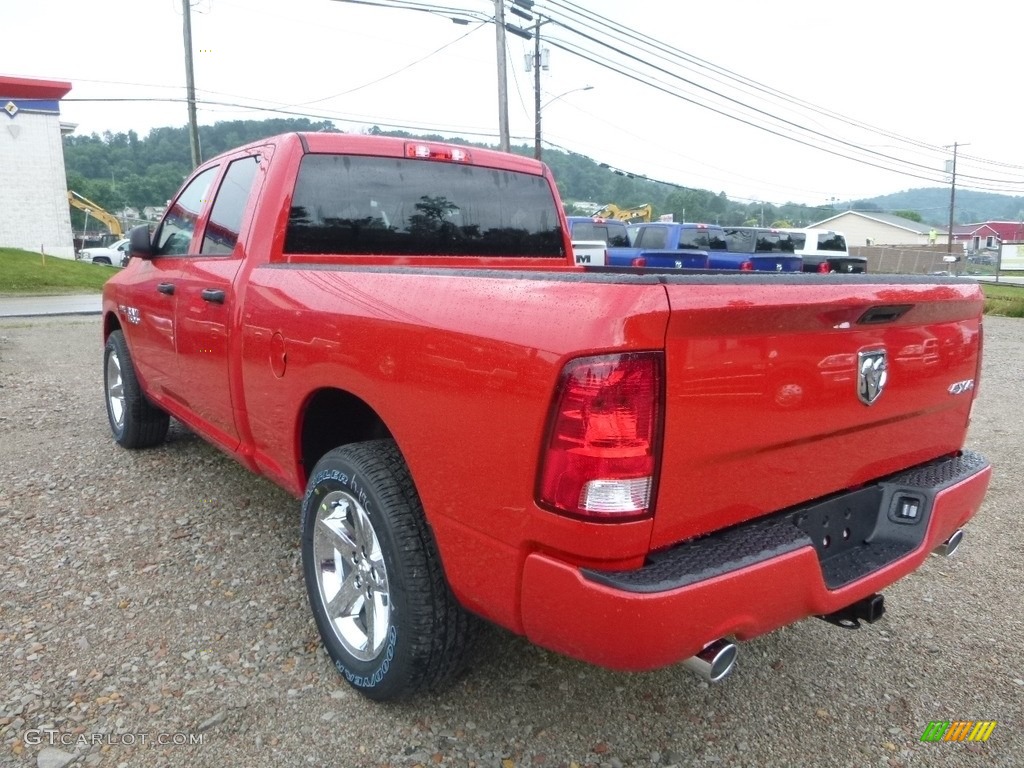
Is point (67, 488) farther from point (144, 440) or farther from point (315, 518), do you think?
point (315, 518)

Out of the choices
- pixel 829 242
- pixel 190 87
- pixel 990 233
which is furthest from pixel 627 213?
pixel 990 233

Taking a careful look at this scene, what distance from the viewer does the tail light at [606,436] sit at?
168cm

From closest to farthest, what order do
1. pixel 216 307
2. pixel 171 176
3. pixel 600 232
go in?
pixel 216 307 < pixel 600 232 < pixel 171 176

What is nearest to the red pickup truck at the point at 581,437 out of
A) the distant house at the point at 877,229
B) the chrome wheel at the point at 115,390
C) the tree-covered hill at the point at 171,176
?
the chrome wheel at the point at 115,390

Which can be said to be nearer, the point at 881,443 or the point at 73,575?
the point at 881,443

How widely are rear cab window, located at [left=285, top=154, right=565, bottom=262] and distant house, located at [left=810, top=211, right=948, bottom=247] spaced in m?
85.8

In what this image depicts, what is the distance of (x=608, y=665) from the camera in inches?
70.8

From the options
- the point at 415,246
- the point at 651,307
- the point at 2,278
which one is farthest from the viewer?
the point at 2,278

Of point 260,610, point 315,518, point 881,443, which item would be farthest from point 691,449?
point 260,610

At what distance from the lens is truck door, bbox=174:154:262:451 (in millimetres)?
3238

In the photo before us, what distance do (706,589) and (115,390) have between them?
15.5 feet

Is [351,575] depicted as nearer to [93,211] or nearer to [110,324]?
[110,324]

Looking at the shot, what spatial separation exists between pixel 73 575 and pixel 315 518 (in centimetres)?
144

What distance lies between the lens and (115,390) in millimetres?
5270
